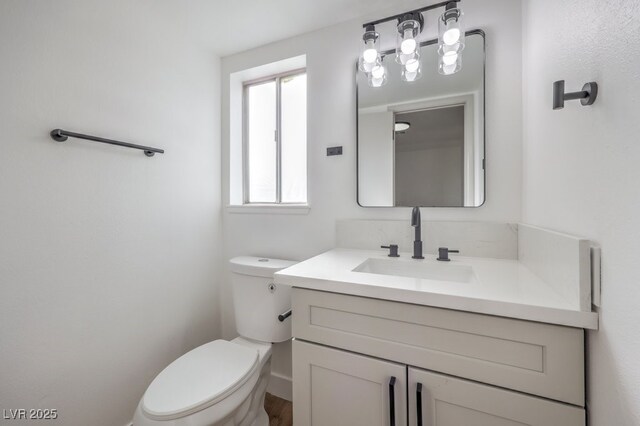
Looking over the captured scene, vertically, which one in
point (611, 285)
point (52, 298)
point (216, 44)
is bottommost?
point (52, 298)

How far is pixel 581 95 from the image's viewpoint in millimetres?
600

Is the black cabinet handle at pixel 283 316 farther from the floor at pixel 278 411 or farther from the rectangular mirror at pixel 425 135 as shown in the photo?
the rectangular mirror at pixel 425 135

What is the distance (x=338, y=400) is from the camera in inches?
34.4

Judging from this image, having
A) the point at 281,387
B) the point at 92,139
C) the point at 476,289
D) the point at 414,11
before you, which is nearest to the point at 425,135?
the point at 414,11

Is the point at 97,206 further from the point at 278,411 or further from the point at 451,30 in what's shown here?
the point at 451,30

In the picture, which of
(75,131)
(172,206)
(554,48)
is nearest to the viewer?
(554,48)

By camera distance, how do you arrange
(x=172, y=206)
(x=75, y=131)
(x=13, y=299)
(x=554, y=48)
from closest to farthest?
(x=554, y=48)
(x=13, y=299)
(x=75, y=131)
(x=172, y=206)

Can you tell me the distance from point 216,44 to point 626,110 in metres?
1.94

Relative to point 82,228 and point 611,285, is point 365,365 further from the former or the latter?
point 82,228

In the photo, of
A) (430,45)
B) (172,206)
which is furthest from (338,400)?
(430,45)

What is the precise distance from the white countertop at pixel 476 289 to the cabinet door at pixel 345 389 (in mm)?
231

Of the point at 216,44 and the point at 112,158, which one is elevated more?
the point at 216,44

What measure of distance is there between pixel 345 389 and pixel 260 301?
687mm

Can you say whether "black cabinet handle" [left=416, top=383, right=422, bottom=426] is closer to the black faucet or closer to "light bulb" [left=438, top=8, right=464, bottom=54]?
the black faucet
